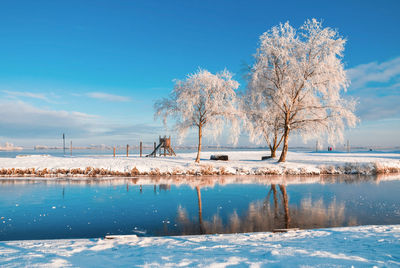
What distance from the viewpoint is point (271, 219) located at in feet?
32.3

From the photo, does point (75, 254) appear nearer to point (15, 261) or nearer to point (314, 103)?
Result: point (15, 261)

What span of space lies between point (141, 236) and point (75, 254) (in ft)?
7.12

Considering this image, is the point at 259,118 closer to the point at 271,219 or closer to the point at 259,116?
the point at 259,116

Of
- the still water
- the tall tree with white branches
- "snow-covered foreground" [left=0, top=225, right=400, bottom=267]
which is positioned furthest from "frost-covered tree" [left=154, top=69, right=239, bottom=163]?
"snow-covered foreground" [left=0, top=225, right=400, bottom=267]

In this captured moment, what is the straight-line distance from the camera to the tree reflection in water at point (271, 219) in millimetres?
8750

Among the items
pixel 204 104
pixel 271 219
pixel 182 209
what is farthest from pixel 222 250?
pixel 204 104

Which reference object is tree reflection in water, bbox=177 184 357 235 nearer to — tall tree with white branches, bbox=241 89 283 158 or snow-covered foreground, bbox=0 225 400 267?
snow-covered foreground, bbox=0 225 400 267

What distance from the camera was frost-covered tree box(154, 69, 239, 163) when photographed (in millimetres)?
26797

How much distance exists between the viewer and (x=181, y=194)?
1493 cm

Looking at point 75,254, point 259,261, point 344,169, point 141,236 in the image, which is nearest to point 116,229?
point 141,236

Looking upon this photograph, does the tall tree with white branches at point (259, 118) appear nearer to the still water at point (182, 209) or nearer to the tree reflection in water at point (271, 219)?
the still water at point (182, 209)

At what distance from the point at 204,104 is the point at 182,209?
55.9 feet

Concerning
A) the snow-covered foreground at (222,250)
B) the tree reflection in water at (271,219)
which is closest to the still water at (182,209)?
the tree reflection in water at (271,219)

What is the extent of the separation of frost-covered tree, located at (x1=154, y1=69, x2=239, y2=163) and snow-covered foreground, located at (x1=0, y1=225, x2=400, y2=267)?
→ 65.0ft
